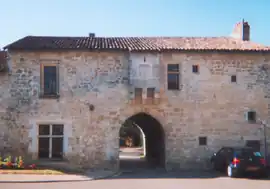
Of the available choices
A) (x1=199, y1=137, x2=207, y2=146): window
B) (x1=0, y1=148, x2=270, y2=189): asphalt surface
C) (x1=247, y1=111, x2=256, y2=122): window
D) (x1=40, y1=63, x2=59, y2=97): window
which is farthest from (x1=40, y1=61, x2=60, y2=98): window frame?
(x1=247, y1=111, x2=256, y2=122): window

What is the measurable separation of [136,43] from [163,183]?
9058 millimetres

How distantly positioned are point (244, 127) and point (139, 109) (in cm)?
575

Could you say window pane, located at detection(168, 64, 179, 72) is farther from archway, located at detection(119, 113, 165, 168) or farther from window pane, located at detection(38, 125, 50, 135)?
window pane, located at detection(38, 125, 50, 135)

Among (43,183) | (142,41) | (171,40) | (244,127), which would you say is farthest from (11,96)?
(244,127)

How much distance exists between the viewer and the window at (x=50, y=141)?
65.0 ft

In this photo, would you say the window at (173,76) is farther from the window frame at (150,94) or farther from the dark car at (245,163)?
the dark car at (245,163)

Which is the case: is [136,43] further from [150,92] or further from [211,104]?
[211,104]

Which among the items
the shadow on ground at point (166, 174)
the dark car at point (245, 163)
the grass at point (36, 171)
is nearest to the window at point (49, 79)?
the grass at point (36, 171)

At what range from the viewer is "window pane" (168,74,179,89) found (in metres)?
20.5

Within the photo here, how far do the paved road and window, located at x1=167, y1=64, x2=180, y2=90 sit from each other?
16.2 ft

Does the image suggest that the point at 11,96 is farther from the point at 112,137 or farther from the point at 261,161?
the point at 261,161

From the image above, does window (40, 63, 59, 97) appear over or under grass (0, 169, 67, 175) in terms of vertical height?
over

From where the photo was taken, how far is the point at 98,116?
1988cm

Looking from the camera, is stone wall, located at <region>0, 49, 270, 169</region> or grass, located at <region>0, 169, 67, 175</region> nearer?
grass, located at <region>0, 169, 67, 175</region>
